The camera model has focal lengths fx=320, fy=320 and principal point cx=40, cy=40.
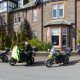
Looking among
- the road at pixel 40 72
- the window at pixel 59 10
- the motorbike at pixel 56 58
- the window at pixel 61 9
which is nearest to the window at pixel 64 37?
the window at pixel 59 10

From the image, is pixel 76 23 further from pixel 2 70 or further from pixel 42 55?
pixel 2 70

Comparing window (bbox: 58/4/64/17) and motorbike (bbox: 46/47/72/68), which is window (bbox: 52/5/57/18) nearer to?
window (bbox: 58/4/64/17)

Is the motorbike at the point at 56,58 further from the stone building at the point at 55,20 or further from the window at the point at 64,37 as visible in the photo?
the window at the point at 64,37

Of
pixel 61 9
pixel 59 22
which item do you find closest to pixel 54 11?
pixel 61 9

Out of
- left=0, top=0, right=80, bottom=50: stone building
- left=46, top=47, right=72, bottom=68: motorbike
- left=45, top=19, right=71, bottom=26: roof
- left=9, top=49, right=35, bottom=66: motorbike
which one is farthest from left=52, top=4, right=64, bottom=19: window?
left=46, top=47, right=72, bottom=68: motorbike

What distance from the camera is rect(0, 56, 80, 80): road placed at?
17.7 m

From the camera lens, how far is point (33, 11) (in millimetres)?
46031

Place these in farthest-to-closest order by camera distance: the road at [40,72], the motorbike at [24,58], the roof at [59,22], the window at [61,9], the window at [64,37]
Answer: the window at [61,9] → the window at [64,37] → the roof at [59,22] → the motorbike at [24,58] → the road at [40,72]

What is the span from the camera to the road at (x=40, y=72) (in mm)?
17731

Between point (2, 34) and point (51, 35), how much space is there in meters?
9.11

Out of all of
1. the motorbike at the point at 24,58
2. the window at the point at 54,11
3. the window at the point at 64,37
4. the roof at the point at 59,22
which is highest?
the window at the point at 54,11

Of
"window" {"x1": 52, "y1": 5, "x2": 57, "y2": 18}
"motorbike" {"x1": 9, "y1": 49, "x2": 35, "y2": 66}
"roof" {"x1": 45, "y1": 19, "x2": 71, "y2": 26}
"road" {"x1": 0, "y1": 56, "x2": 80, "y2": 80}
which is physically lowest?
"road" {"x1": 0, "y1": 56, "x2": 80, "y2": 80}

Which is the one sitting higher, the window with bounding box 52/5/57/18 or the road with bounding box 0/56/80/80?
the window with bounding box 52/5/57/18

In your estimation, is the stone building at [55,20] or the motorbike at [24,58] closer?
the motorbike at [24,58]
